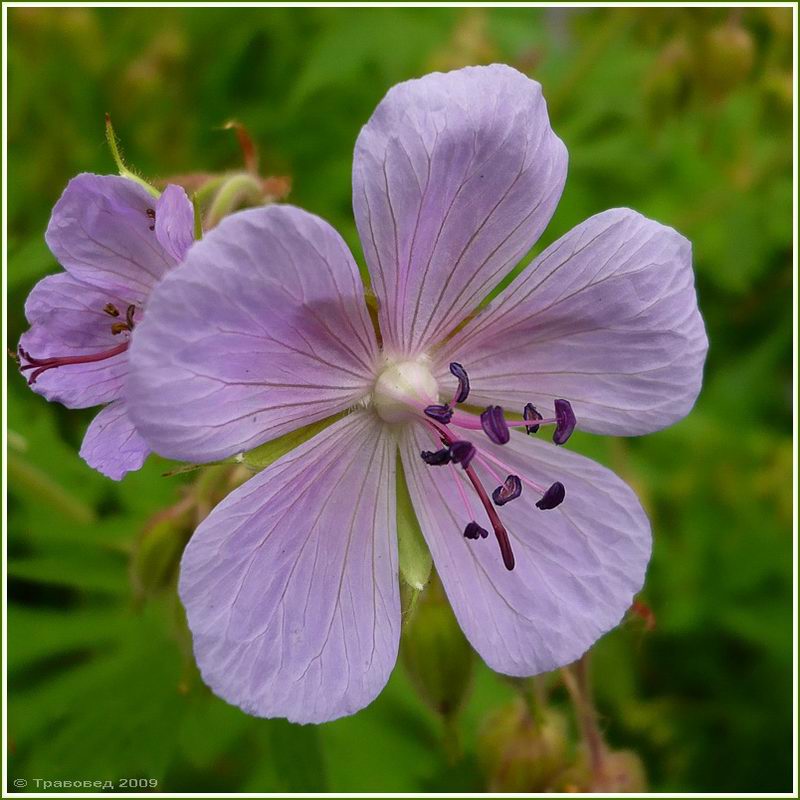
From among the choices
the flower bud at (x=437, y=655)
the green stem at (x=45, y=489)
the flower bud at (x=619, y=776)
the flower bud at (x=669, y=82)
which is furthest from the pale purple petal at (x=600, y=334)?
the flower bud at (x=669, y=82)

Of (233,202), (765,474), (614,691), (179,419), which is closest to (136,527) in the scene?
(233,202)

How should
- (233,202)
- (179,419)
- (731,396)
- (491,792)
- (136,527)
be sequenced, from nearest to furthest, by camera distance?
1. (179,419)
2. (233,202)
3. (491,792)
4. (136,527)
5. (731,396)

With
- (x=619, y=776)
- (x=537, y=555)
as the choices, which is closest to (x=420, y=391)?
(x=537, y=555)

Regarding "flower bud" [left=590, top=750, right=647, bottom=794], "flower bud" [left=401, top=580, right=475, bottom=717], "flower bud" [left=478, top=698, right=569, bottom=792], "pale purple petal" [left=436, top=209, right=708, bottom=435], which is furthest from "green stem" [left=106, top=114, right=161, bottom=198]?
"flower bud" [left=590, top=750, right=647, bottom=794]

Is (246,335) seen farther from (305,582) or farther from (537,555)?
(537,555)

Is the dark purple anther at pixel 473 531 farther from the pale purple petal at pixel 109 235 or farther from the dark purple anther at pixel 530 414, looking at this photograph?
the pale purple petal at pixel 109 235

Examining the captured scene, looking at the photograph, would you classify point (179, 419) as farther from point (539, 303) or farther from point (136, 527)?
point (136, 527)

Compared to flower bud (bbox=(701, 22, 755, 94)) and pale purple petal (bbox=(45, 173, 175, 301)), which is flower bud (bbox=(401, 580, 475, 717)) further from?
flower bud (bbox=(701, 22, 755, 94))
